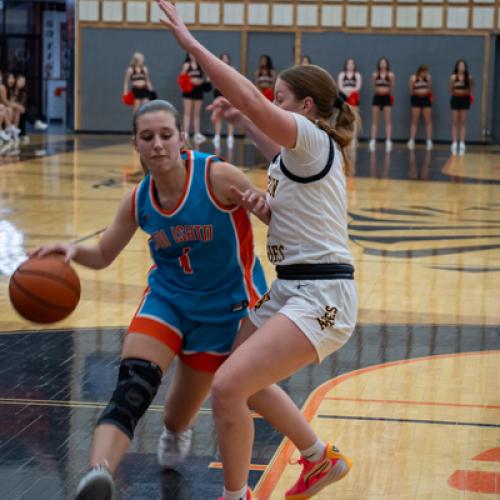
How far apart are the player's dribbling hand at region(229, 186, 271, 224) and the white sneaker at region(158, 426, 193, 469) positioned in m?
0.98

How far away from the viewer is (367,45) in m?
24.0

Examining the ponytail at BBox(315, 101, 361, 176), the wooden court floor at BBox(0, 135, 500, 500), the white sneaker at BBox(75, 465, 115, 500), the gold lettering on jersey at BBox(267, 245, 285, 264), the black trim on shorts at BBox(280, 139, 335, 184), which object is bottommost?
the wooden court floor at BBox(0, 135, 500, 500)

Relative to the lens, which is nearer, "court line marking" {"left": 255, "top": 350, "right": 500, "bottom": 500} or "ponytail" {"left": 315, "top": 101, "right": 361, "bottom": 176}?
"ponytail" {"left": 315, "top": 101, "right": 361, "bottom": 176}

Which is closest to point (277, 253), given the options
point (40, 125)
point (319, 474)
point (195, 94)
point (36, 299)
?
point (319, 474)

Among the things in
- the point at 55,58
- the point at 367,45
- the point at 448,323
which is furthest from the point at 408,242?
the point at 55,58

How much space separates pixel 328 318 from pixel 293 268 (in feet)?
0.68

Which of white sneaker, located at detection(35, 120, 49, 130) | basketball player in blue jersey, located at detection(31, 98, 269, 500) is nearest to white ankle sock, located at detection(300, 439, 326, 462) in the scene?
basketball player in blue jersey, located at detection(31, 98, 269, 500)

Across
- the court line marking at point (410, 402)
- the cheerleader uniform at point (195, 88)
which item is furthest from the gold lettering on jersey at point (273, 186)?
the cheerleader uniform at point (195, 88)

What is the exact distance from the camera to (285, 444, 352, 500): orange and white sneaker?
371cm

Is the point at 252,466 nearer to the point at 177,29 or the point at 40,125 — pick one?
the point at 177,29

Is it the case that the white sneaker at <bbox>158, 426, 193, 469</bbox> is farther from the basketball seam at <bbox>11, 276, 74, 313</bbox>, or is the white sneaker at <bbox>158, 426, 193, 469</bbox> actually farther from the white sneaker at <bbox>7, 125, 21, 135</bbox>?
the white sneaker at <bbox>7, 125, 21, 135</bbox>

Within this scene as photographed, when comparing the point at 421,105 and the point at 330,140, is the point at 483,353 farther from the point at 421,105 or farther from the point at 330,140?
the point at 421,105

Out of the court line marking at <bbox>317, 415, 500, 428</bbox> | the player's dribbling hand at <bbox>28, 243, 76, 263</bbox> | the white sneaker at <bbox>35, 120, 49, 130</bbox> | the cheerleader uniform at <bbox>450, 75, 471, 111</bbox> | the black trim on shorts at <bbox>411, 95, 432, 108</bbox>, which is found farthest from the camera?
the white sneaker at <bbox>35, 120, 49, 130</bbox>

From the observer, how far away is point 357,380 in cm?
532
